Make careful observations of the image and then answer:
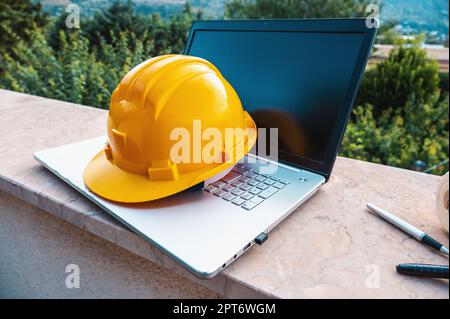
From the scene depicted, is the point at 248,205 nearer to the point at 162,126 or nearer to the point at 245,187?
the point at 245,187

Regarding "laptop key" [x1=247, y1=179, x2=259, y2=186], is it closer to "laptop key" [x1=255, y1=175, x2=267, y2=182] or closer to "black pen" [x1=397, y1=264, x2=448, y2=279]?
"laptop key" [x1=255, y1=175, x2=267, y2=182]

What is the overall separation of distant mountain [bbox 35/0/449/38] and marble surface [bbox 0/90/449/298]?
298 centimetres

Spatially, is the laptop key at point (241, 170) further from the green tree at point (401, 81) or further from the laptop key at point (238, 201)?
the green tree at point (401, 81)

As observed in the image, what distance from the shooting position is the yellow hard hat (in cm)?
54

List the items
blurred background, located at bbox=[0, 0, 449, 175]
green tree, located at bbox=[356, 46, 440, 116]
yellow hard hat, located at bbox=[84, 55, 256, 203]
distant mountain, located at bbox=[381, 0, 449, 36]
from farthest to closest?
1. green tree, located at bbox=[356, 46, 440, 116]
2. distant mountain, located at bbox=[381, 0, 449, 36]
3. blurred background, located at bbox=[0, 0, 449, 175]
4. yellow hard hat, located at bbox=[84, 55, 256, 203]

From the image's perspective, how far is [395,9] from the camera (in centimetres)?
420

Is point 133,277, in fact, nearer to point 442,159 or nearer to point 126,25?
point 442,159

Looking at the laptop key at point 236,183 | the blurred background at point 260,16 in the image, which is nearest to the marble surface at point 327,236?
the laptop key at point 236,183

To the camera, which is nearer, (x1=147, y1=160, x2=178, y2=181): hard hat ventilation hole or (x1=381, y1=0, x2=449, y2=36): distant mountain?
(x1=147, y1=160, x2=178, y2=181): hard hat ventilation hole

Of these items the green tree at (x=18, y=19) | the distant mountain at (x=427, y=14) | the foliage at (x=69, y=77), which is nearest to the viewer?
the foliage at (x=69, y=77)

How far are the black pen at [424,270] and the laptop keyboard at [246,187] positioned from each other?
22 cm

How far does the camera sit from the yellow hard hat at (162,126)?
1.76 ft

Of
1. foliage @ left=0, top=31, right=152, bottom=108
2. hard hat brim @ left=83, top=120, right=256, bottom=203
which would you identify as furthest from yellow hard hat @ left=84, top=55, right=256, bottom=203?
foliage @ left=0, top=31, right=152, bottom=108
